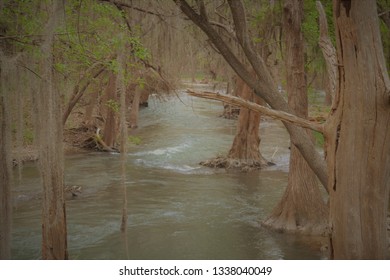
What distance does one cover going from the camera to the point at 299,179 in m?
9.47

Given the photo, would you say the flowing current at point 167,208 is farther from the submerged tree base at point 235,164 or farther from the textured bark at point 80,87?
the textured bark at point 80,87

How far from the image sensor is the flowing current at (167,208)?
30.3 feet

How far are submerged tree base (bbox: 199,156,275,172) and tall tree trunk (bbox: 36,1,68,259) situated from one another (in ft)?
32.8

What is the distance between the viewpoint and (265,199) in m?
12.9

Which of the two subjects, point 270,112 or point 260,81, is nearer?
point 270,112

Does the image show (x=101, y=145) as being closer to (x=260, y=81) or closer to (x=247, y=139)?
(x=247, y=139)

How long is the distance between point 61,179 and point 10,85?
1.30m

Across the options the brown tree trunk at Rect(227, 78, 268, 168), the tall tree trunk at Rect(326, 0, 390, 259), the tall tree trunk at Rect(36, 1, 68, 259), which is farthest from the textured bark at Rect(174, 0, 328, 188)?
the brown tree trunk at Rect(227, 78, 268, 168)

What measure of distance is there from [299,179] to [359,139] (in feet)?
16.9

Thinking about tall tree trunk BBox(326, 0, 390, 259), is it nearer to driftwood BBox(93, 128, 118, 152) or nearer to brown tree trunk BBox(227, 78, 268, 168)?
brown tree trunk BBox(227, 78, 268, 168)

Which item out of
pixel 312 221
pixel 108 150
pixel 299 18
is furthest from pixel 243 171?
pixel 299 18

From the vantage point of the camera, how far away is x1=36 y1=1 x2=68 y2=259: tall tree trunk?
19.8 feet

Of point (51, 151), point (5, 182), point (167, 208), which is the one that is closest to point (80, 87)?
point (167, 208)

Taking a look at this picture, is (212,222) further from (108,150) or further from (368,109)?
(108,150)
